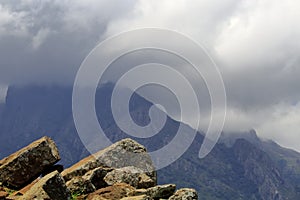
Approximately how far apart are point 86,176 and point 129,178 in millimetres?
3261

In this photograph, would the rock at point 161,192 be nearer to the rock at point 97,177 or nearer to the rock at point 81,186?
the rock at point 81,186

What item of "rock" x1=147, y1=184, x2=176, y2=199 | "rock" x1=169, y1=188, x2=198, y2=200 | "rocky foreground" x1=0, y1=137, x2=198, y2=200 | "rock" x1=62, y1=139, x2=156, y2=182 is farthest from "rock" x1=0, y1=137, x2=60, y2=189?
"rock" x1=169, y1=188, x2=198, y2=200

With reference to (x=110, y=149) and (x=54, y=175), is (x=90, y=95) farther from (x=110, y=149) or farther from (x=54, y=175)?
(x=54, y=175)

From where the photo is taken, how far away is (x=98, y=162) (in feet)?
111

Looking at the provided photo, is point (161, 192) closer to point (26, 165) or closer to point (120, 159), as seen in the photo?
point (120, 159)

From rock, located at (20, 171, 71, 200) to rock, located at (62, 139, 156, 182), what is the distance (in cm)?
742

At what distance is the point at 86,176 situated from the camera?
2984 cm

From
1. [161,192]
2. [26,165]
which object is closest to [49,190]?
[161,192]

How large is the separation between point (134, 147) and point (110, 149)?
85.5 inches

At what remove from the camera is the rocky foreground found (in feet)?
82.9

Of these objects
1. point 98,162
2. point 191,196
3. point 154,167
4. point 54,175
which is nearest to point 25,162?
point 98,162

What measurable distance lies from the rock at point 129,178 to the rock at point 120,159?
101 inches

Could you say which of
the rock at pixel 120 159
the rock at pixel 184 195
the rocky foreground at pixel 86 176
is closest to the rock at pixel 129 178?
the rocky foreground at pixel 86 176

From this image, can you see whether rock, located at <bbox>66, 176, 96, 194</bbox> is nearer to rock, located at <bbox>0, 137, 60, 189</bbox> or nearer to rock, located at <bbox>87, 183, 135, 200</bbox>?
rock, located at <bbox>87, 183, 135, 200</bbox>
